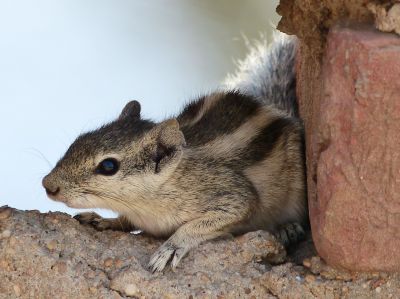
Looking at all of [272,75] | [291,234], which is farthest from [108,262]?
[272,75]

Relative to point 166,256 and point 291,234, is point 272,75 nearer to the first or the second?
point 291,234

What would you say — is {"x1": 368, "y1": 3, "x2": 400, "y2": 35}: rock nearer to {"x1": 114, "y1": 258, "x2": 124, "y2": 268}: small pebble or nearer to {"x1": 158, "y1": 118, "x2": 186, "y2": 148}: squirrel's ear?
{"x1": 158, "y1": 118, "x2": 186, "y2": 148}: squirrel's ear

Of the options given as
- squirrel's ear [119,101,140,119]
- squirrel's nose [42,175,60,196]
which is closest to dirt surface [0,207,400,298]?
squirrel's nose [42,175,60,196]

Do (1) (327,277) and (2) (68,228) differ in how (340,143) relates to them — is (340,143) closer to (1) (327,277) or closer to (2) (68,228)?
(1) (327,277)

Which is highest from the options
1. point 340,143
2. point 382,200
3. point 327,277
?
point 340,143

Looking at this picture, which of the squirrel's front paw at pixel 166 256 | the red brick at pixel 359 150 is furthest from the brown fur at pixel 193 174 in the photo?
the red brick at pixel 359 150

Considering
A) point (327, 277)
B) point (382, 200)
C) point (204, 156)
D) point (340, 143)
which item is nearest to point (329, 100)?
point (340, 143)

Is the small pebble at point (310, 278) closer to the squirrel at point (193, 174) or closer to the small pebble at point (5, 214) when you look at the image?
the squirrel at point (193, 174)
